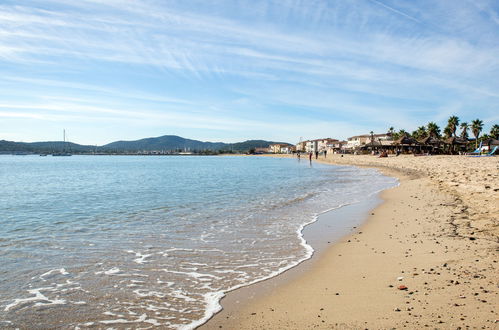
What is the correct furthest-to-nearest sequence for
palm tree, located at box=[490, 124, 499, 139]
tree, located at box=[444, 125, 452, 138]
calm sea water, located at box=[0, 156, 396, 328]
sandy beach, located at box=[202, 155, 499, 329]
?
tree, located at box=[444, 125, 452, 138]
palm tree, located at box=[490, 124, 499, 139]
calm sea water, located at box=[0, 156, 396, 328]
sandy beach, located at box=[202, 155, 499, 329]

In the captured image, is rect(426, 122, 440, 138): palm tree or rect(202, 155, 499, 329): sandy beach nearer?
rect(202, 155, 499, 329): sandy beach

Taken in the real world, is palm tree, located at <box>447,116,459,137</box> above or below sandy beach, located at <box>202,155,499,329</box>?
above

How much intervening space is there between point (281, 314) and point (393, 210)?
941 cm

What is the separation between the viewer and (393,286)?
514 centimetres

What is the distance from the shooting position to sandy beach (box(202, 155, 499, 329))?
4105 millimetres

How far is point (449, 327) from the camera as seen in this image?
3.73 m

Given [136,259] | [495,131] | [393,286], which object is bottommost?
[136,259]

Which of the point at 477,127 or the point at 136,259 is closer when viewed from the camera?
the point at 136,259

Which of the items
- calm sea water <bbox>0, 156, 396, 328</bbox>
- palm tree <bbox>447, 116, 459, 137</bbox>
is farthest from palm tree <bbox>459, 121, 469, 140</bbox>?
calm sea water <bbox>0, 156, 396, 328</bbox>

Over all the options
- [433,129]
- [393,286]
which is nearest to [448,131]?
[433,129]

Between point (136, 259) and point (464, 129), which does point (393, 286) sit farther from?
point (464, 129)

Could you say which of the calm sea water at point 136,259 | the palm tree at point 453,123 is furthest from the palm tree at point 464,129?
the calm sea water at point 136,259

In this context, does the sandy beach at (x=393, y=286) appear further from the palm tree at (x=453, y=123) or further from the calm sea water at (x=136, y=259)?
the palm tree at (x=453, y=123)

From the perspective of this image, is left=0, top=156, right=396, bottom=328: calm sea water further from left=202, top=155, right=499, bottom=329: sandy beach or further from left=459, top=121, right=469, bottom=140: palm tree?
left=459, top=121, right=469, bottom=140: palm tree
